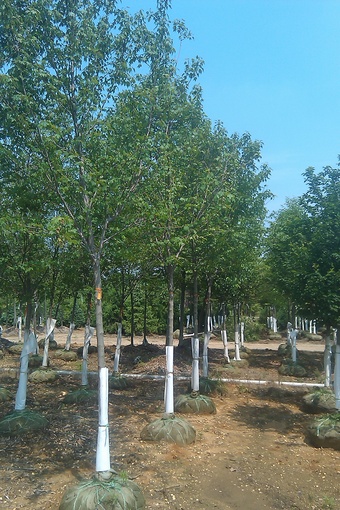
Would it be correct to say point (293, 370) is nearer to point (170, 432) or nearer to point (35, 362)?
A: point (35, 362)

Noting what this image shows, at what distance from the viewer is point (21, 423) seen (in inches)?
349

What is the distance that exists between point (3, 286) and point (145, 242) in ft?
12.9

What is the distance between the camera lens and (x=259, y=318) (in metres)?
48.3

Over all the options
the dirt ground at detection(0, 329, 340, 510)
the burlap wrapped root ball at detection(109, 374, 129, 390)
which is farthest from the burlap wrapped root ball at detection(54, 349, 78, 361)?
the dirt ground at detection(0, 329, 340, 510)

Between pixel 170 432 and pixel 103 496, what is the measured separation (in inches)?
122

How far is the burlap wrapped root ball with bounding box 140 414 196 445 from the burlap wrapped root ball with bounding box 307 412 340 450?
2.22 meters

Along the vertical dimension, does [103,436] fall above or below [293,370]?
above

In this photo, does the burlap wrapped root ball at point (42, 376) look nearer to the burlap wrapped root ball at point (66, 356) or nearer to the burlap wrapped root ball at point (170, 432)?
the burlap wrapped root ball at point (66, 356)

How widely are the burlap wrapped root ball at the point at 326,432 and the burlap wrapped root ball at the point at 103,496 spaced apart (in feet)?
13.3

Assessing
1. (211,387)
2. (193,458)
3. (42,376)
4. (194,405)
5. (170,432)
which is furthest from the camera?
(42,376)

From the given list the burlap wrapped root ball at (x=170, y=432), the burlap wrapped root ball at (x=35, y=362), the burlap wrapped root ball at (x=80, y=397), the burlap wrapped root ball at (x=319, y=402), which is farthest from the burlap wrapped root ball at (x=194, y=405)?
the burlap wrapped root ball at (x=35, y=362)

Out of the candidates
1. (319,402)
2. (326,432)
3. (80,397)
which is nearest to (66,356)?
(80,397)

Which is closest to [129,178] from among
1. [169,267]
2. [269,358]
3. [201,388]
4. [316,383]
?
[169,267]

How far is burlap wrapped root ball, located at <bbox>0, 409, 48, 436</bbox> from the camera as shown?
8.70 meters
